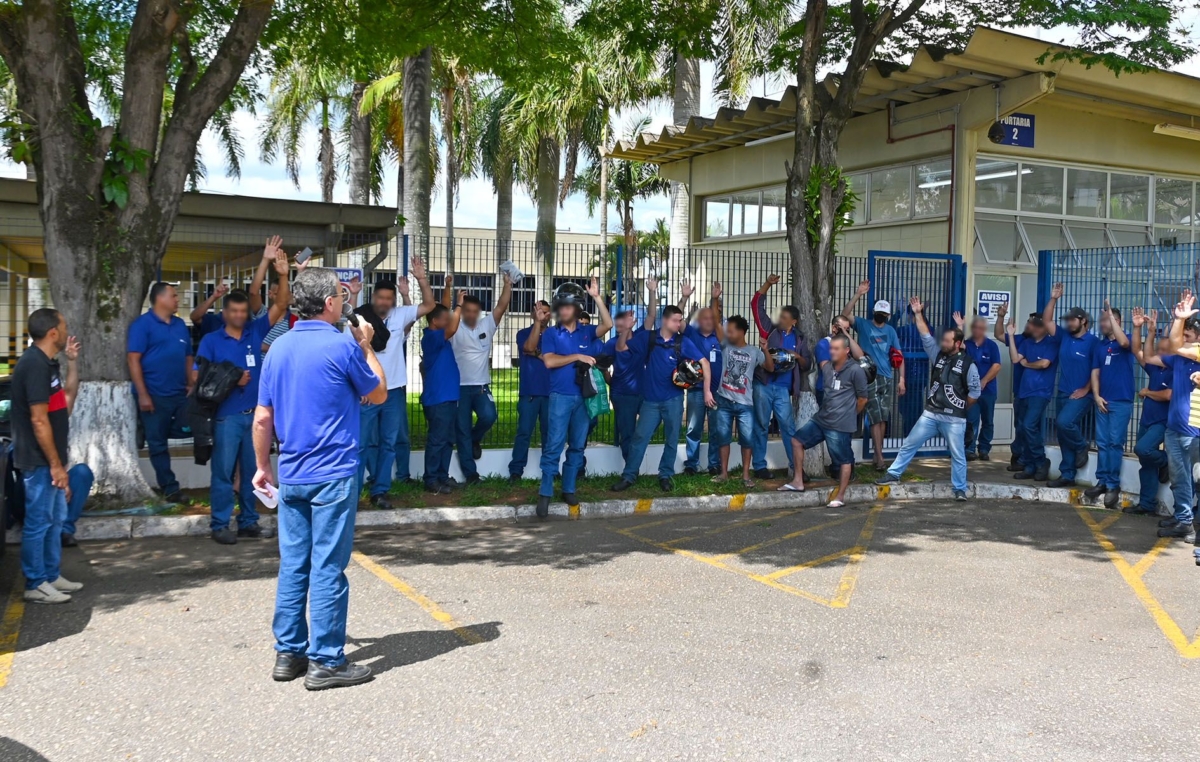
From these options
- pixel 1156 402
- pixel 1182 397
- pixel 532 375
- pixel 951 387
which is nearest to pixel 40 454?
pixel 532 375

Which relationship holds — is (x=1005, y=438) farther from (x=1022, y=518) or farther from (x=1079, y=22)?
(x=1079, y=22)

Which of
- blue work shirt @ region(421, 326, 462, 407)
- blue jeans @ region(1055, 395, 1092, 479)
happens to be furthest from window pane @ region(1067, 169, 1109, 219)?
blue work shirt @ region(421, 326, 462, 407)

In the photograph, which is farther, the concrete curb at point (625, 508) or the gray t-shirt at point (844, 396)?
the gray t-shirt at point (844, 396)

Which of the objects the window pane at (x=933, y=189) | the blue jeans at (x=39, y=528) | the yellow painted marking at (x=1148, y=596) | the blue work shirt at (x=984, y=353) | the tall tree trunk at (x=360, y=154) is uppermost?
the tall tree trunk at (x=360, y=154)

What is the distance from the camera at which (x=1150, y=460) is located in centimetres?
940

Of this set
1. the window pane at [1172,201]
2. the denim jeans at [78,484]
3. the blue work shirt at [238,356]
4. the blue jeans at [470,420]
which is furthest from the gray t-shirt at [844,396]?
the window pane at [1172,201]

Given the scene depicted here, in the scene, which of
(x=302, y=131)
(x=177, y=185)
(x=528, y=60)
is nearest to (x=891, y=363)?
(x=528, y=60)

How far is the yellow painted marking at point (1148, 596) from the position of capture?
5.64 meters

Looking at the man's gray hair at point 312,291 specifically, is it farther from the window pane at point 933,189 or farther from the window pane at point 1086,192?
the window pane at point 1086,192

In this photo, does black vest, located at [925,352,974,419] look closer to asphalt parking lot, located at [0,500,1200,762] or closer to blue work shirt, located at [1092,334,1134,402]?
blue work shirt, located at [1092,334,1134,402]

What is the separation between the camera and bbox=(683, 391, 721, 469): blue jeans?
1066 cm

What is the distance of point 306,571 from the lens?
4855mm

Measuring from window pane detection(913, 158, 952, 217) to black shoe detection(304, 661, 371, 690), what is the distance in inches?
460

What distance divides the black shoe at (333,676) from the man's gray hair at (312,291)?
171 cm
